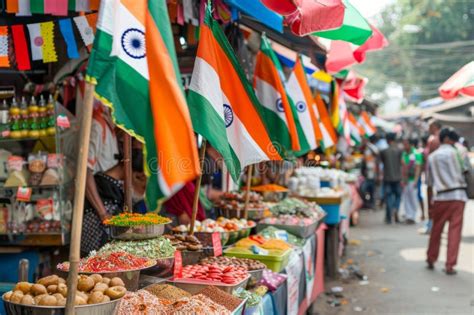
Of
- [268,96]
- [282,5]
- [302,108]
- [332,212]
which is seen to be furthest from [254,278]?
[332,212]

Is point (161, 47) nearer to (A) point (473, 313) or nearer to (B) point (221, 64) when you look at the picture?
(B) point (221, 64)

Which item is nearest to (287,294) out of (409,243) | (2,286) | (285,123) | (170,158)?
(285,123)

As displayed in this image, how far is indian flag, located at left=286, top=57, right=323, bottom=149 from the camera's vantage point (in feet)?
22.2

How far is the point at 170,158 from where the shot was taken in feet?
8.55

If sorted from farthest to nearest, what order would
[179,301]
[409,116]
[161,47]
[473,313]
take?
[409,116] < [473,313] < [179,301] < [161,47]

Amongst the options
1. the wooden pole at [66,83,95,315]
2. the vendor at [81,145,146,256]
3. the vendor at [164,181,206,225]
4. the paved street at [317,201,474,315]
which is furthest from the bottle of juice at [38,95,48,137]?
the paved street at [317,201,474,315]

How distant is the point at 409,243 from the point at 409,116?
2559 centimetres

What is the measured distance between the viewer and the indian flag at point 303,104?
22.2ft

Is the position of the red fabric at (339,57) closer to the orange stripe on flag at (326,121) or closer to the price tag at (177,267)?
the orange stripe on flag at (326,121)

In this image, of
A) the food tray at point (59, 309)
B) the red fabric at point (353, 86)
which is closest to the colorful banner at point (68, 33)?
the food tray at point (59, 309)

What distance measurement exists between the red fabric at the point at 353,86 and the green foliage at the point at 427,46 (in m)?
39.5

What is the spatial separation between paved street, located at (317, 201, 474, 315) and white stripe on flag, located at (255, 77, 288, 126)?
2.82m

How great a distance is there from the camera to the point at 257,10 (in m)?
5.24

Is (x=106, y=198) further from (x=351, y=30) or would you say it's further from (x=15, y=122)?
(x=351, y=30)
